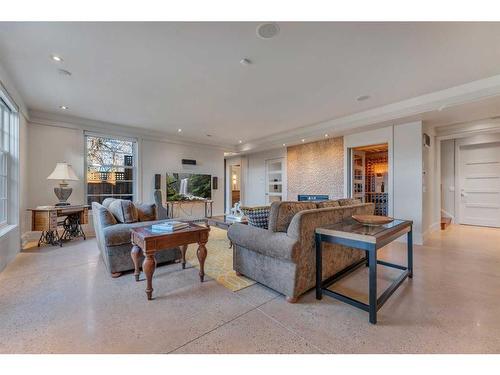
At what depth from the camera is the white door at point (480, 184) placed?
5.39m

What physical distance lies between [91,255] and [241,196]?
5535mm

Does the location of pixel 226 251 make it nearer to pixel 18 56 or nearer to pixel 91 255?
pixel 91 255

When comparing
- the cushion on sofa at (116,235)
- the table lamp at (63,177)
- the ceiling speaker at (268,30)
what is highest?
the ceiling speaker at (268,30)

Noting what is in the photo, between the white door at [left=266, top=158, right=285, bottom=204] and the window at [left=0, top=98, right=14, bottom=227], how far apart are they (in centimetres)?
594

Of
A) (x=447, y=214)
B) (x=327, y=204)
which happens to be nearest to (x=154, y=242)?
(x=327, y=204)

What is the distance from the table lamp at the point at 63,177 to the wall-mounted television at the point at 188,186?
224 centimetres

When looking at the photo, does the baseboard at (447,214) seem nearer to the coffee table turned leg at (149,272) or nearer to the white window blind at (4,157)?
the coffee table turned leg at (149,272)

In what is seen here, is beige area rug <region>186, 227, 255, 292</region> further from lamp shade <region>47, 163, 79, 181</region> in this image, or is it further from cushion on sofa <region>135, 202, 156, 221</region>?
lamp shade <region>47, 163, 79, 181</region>

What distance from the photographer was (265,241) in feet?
7.19

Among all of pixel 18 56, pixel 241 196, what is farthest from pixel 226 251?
pixel 241 196

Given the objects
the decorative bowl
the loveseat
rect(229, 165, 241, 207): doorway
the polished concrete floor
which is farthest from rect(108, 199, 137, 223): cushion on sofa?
rect(229, 165, 241, 207): doorway

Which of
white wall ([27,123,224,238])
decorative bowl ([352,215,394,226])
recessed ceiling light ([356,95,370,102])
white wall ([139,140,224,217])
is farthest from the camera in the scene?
white wall ([139,140,224,217])

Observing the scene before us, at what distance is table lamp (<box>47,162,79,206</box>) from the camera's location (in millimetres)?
4090

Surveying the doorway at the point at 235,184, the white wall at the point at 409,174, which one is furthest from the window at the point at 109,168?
the white wall at the point at 409,174
